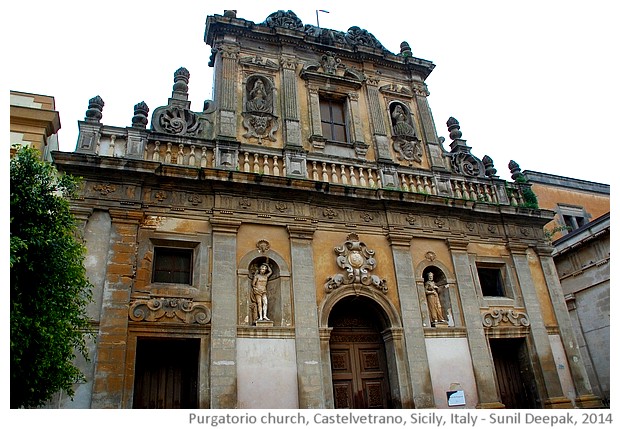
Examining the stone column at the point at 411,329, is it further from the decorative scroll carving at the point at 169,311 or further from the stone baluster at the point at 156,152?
the stone baluster at the point at 156,152

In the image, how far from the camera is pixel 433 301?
40.3ft

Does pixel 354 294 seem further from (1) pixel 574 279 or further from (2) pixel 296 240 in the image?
(1) pixel 574 279

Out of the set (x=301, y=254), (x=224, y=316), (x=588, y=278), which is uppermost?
(x=588, y=278)

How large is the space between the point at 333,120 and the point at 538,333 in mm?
8791

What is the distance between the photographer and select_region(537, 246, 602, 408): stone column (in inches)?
473

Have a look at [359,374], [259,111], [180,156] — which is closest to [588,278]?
[359,374]

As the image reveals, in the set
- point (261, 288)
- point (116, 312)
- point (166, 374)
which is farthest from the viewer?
point (261, 288)

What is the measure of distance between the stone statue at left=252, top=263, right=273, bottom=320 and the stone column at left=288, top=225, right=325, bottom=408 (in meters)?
0.67

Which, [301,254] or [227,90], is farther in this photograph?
[227,90]

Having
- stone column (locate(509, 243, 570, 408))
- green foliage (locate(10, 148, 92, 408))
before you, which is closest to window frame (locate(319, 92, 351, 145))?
stone column (locate(509, 243, 570, 408))

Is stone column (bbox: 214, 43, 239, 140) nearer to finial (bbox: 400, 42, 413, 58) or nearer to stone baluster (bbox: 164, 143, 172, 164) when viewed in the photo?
stone baluster (bbox: 164, 143, 172, 164)

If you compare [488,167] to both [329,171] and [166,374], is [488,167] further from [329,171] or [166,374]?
[166,374]

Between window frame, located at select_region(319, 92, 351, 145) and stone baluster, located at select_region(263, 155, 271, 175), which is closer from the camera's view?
stone baluster, located at select_region(263, 155, 271, 175)

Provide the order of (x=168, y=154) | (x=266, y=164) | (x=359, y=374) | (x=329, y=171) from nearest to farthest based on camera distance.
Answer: (x=359, y=374) < (x=168, y=154) < (x=266, y=164) < (x=329, y=171)
